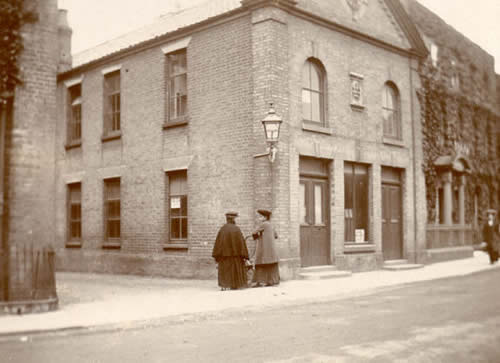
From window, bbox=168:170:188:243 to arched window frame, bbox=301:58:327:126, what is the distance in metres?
3.92

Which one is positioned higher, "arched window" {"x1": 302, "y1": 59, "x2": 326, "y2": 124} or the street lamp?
"arched window" {"x1": 302, "y1": 59, "x2": 326, "y2": 124}

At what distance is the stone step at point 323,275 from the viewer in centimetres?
1521

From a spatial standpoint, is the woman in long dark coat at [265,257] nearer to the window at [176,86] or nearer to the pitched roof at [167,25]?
the window at [176,86]

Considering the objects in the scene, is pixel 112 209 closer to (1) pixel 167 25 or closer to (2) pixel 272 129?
(1) pixel 167 25

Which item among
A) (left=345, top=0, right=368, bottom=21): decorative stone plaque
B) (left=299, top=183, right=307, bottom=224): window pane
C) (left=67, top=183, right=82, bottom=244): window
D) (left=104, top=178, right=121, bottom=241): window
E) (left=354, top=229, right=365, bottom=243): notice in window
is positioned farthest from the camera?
(left=67, top=183, right=82, bottom=244): window

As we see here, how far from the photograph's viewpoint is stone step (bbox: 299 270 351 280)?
49.9 feet

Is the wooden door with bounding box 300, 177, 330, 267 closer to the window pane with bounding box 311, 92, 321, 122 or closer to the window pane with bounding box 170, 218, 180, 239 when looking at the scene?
the window pane with bounding box 311, 92, 321, 122

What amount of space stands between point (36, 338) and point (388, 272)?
11.8 metres

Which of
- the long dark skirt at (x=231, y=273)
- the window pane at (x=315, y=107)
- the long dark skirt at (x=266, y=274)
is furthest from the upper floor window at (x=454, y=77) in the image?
the long dark skirt at (x=231, y=273)

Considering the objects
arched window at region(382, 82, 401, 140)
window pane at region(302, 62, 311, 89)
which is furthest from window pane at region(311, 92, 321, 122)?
arched window at region(382, 82, 401, 140)

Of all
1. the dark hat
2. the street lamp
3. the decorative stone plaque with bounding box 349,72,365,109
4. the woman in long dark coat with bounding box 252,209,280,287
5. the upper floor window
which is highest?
the upper floor window

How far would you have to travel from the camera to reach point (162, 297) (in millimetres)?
12062

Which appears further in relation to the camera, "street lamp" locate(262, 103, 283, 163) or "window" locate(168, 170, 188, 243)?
"window" locate(168, 170, 188, 243)

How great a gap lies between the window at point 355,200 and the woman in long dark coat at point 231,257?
4.92m
